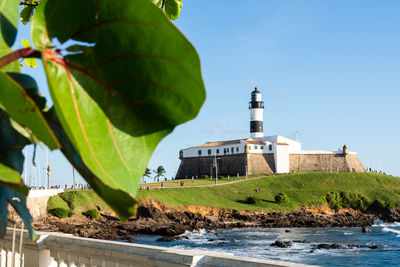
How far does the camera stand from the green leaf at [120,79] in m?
0.51

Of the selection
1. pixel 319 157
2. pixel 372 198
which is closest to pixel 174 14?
pixel 372 198

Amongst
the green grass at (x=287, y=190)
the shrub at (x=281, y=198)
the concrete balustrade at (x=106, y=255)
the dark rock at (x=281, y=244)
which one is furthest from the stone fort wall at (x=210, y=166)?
the concrete balustrade at (x=106, y=255)

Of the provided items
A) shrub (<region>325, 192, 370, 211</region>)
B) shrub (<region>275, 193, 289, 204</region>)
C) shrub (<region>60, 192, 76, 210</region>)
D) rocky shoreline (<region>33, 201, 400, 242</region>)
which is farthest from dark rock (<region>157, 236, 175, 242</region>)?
shrub (<region>325, 192, 370, 211</region>)

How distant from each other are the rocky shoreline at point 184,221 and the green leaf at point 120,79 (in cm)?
3055

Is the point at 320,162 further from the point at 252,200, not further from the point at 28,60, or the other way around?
the point at 28,60

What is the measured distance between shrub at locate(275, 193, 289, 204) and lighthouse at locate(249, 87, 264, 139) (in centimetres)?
1742

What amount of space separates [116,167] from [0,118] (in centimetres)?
26

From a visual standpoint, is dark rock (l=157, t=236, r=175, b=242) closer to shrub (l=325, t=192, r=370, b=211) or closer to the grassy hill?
the grassy hill

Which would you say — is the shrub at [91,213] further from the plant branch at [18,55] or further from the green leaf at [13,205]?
the plant branch at [18,55]

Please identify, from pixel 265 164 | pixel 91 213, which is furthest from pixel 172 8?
pixel 265 164

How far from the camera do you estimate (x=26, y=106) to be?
518 millimetres

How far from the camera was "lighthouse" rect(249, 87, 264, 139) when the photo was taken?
6688 cm

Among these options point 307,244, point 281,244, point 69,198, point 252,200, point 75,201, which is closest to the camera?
point 281,244

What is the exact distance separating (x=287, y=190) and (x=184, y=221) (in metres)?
19.2
